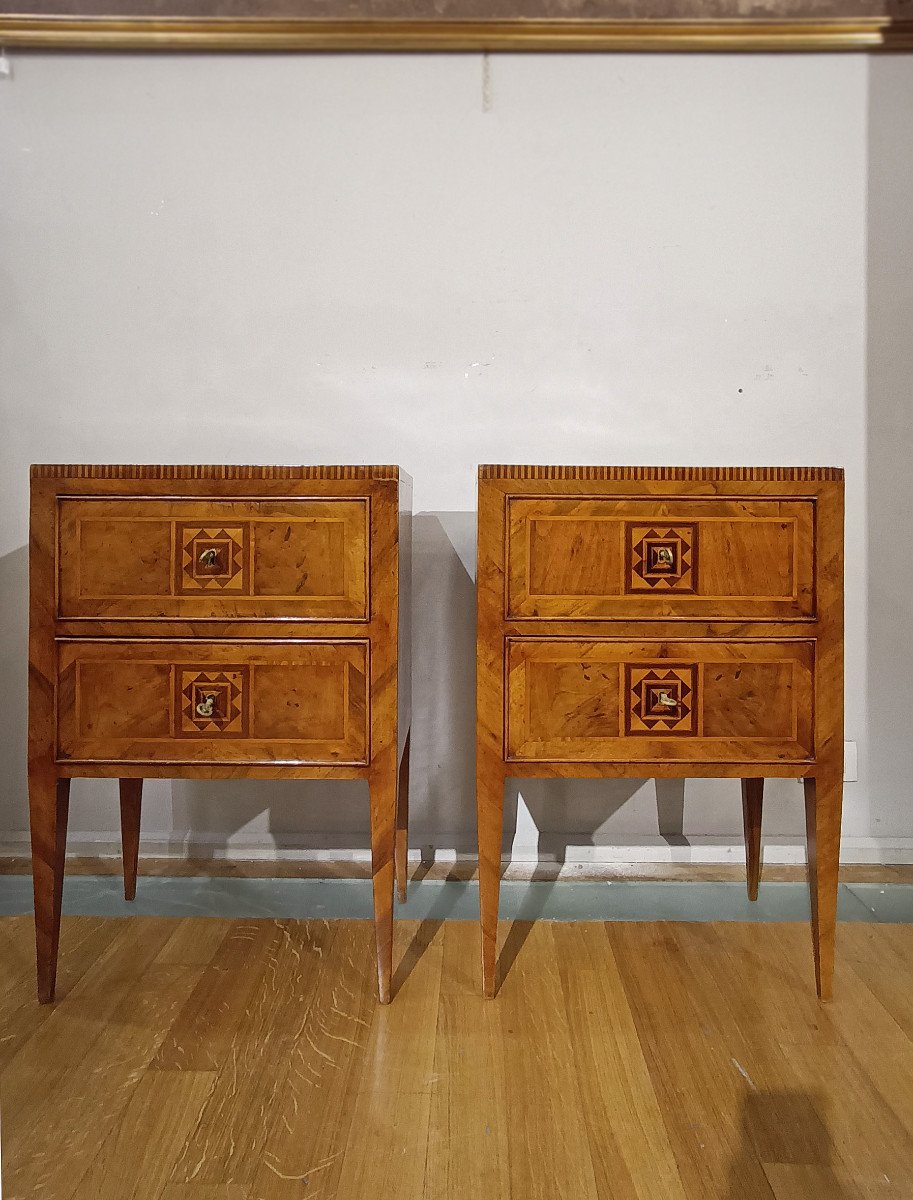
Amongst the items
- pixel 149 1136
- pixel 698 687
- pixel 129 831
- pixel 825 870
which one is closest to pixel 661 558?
pixel 698 687

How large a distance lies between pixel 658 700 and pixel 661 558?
0.78 feet

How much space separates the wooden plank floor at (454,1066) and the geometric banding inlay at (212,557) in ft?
2.27

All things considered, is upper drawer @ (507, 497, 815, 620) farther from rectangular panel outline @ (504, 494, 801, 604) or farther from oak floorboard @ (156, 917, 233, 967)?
oak floorboard @ (156, 917, 233, 967)

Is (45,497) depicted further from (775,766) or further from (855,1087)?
(855,1087)

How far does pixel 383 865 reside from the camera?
1.45 meters

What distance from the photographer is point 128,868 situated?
72.3 inches

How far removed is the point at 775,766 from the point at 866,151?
57.6 inches

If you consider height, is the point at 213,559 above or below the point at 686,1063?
above

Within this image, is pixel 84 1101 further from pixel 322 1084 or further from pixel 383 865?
pixel 383 865

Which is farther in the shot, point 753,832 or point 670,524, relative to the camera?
point 753,832

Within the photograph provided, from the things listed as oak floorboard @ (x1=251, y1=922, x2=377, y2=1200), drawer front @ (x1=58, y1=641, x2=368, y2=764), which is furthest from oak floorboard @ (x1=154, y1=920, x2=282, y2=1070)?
Answer: drawer front @ (x1=58, y1=641, x2=368, y2=764)

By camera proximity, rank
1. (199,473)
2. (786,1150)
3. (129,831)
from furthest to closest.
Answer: (129,831) → (199,473) → (786,1150)

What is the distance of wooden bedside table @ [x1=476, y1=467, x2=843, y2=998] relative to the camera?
1423 mm

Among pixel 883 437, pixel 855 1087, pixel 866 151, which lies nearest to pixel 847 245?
pixel 866 151
